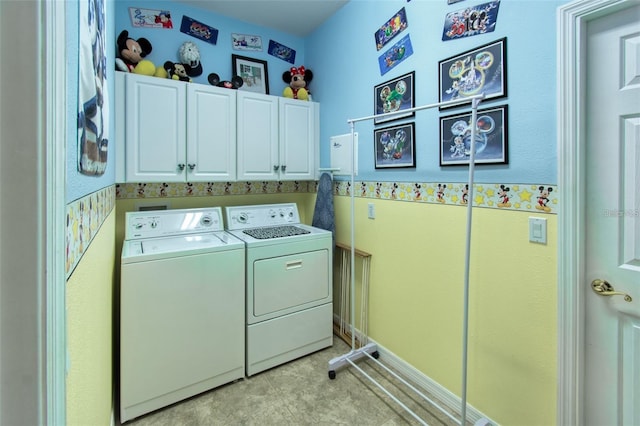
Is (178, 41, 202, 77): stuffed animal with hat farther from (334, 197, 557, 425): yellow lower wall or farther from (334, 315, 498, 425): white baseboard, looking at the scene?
(334, 315, 498, 425): white baseboard

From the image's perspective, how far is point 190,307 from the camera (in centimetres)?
A: 191

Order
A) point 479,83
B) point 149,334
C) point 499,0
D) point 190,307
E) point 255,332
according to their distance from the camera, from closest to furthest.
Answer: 1. point 499,0
2. point 479,83
3. point 149,334
4. point 190,307
5. point 255,332

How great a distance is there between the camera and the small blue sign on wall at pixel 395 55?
2.03 metres

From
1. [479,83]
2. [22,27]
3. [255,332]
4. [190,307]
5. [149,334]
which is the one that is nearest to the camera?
[22,27]

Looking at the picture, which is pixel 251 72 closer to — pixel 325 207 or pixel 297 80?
pixel 297 80

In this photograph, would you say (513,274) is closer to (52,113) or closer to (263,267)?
(263,267)

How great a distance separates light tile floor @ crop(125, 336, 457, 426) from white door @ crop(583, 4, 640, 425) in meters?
0.80

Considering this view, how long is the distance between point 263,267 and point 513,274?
4.96 feet

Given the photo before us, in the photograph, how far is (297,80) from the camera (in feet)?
9.76

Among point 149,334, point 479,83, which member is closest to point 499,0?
point 479,83

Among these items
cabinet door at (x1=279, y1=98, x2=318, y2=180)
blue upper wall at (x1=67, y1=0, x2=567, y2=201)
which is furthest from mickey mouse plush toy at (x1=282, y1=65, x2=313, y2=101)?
cabinet door at (x1=279, y1=98, x2=318, y2=180)

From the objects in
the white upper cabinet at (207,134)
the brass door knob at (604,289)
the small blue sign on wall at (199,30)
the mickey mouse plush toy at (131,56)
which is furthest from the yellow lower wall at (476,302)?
the small blue sign on wall at (199,30)

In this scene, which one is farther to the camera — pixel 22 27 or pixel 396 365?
pixel 396 365

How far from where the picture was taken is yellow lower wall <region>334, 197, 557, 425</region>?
145cm
